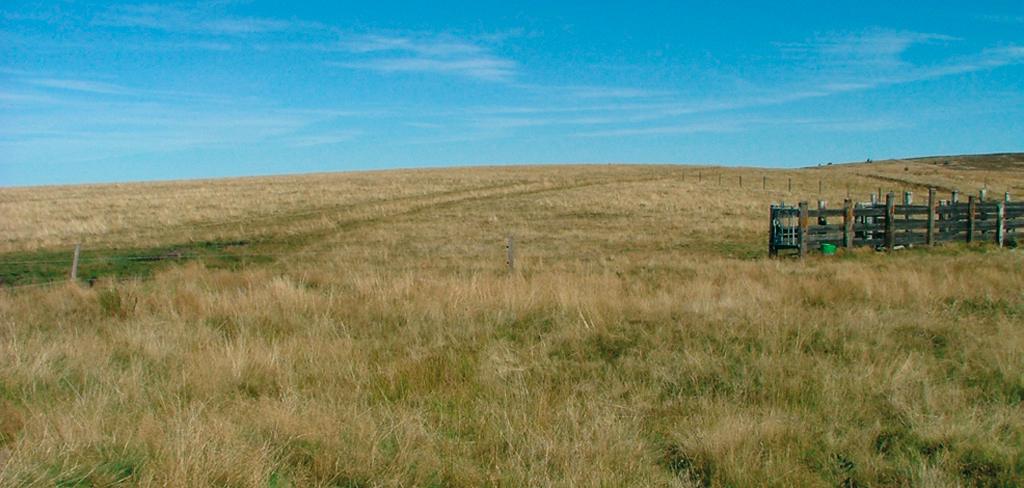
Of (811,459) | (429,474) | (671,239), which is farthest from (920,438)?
(671,239)

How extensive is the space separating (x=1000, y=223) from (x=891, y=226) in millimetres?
3642

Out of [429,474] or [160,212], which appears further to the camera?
[160,212]

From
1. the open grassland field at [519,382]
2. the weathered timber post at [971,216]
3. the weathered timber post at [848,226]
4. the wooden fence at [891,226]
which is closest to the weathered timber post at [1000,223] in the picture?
the wooden fence at [891,226]

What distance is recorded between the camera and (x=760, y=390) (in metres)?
5.25

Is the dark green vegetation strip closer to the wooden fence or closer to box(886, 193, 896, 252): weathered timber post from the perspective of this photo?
the wooden fence

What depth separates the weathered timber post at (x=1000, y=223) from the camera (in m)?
19.4

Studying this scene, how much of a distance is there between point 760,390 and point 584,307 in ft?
10.1

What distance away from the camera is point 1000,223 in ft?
63.7

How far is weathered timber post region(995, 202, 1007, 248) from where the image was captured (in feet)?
63.7

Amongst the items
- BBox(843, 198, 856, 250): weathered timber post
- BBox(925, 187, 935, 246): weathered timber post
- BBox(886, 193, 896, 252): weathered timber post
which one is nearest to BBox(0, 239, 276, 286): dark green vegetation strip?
BBox(843, 198, 856, 250): weathered timber post

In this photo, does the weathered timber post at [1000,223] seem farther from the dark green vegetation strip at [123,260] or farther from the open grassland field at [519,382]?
the dark green vegetation strip at [123,260]

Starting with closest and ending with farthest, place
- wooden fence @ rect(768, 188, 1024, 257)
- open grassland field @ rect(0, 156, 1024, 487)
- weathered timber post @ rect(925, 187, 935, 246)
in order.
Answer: open grassland field @ rect(0, 156, 1024, 487) → wooden fence @ rect(768, 188, 1024, 257) → weathered timber post @ rect(925, 187, 935, 246)

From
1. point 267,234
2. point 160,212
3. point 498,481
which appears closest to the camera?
point 498,481

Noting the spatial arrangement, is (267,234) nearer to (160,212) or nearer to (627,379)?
(160,212)
